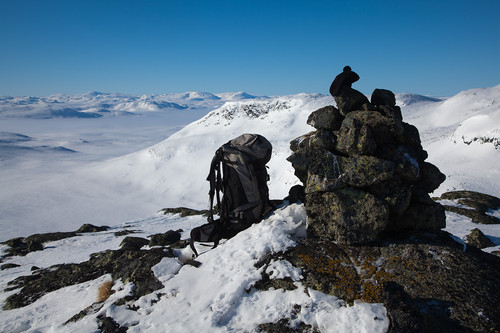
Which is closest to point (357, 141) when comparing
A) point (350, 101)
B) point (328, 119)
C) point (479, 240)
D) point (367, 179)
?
point (367, 179)

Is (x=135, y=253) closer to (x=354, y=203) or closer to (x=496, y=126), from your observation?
(x=354, y=203)

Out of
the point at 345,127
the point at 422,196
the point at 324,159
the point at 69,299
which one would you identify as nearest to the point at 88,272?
the point at 69,299

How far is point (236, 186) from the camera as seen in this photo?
7.27 meters

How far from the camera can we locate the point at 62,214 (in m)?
32.2

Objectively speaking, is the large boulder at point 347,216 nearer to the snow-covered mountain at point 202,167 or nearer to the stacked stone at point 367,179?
the stacked stone at point 367,179

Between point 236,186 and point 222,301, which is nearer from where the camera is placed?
point 222,301

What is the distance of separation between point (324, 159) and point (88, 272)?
727 centimetres

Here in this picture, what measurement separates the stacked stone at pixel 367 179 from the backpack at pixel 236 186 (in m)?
1.10

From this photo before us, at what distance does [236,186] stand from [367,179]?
3.15 m

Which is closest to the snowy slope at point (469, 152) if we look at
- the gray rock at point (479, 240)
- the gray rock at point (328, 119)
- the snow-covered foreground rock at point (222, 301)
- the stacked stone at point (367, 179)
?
the gray rock at point (479, 240)

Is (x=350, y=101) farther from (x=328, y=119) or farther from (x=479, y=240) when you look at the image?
(x=479, y=240)

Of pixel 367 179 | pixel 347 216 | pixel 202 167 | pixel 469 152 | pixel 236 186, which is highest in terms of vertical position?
pixel 367 179

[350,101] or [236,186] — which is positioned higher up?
[350,101]

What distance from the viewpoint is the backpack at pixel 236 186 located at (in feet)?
23.3
